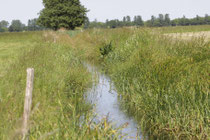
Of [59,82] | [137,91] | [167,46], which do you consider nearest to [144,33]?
[167,46]

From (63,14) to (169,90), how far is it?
113 feet

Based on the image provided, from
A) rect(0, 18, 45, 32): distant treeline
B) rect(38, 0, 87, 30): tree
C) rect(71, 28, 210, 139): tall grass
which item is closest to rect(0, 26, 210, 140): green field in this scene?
rect(71, 28, 210, 139): tall grass

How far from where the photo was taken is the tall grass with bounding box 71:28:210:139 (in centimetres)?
456

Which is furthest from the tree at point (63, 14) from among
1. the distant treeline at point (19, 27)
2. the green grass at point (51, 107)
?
the distant treeline at point (19, 27)

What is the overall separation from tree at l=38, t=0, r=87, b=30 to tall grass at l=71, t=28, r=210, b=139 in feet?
96.8

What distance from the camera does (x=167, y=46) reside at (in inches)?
332

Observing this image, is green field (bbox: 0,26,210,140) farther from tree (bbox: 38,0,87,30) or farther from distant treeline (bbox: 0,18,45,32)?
distant treeline (bbox: 0,18,45,32)

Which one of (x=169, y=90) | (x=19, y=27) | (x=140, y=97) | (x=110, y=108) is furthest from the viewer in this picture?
(x=19, y=27)

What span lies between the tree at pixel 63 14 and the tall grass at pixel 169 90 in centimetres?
2950

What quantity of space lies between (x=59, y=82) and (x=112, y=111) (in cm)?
151

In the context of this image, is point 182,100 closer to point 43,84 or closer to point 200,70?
point 200,70

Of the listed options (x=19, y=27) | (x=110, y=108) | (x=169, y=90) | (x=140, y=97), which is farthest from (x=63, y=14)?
(x=19, y=27)

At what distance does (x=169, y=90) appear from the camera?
5191 millimetres

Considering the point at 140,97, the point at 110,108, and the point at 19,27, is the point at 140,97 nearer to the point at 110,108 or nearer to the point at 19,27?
the point at 110,108
